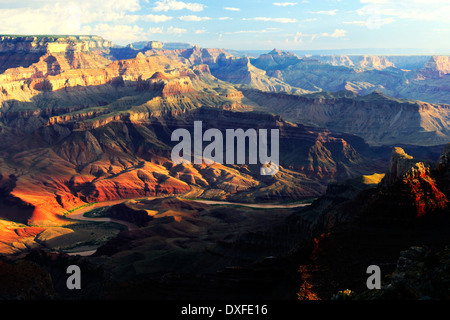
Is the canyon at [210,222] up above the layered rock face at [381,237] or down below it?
below

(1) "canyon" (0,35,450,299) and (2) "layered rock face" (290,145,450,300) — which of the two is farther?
(1) "canyon" (0,35,450,299)

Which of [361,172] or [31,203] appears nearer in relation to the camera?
[31,203]

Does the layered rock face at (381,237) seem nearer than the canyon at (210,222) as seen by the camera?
Yes

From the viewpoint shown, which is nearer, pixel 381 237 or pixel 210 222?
pixel 381 237

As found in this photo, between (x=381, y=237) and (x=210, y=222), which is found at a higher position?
(x=381, y=237)

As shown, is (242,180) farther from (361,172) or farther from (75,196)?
(75,196)

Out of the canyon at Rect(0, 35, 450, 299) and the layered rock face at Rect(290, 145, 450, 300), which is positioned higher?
the layered rock face at Rect(290, 145, 450, 300)

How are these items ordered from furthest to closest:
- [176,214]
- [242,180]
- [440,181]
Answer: [242,180], [176,214], [440,181]

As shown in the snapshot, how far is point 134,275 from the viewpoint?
7488 cm

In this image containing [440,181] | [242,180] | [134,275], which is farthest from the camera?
[242,180]

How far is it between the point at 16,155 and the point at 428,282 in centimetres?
19964
